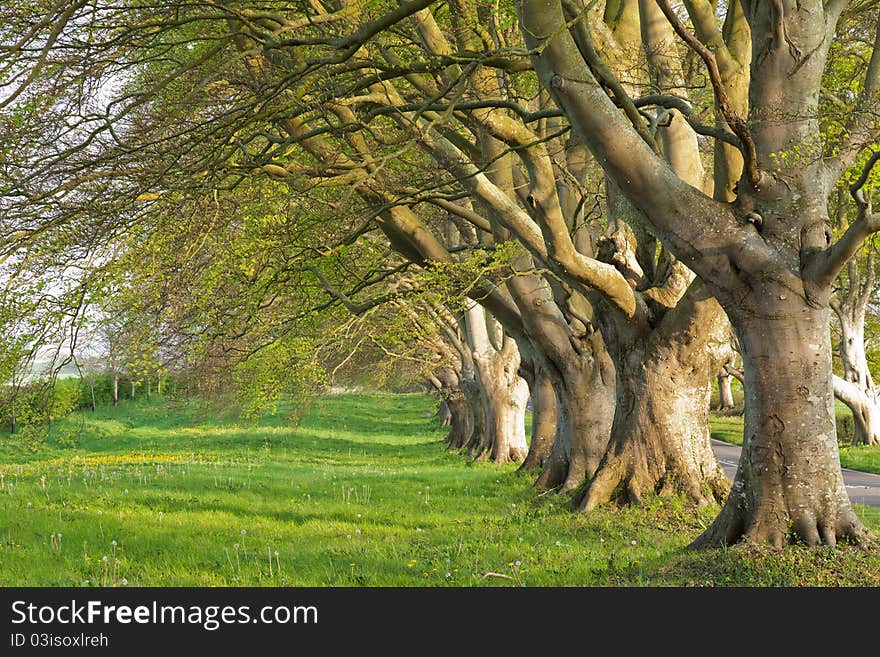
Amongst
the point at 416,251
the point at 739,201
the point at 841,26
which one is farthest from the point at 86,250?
the point at 841,26

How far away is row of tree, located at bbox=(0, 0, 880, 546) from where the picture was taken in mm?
7703

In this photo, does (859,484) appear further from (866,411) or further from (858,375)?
(858,375)

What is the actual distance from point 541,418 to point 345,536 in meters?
9.56

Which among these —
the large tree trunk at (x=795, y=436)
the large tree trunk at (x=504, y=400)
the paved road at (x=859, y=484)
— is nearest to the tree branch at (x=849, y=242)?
the large tree trunk at (x=795, y=436)

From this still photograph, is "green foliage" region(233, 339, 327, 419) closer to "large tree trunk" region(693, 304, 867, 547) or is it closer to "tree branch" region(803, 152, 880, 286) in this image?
"large tree trunk" region(693, 304, 867, 547)

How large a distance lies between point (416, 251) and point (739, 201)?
266 inches

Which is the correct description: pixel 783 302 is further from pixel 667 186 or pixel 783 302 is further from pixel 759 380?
pixel 667 186

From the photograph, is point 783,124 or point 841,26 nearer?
point 783,124

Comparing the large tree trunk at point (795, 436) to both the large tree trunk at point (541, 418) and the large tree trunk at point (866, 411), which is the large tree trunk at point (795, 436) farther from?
the large tree trunk at point (866, 411)

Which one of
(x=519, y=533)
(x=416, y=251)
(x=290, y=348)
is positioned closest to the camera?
(x=519, y=533)

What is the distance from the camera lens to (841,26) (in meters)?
11.8

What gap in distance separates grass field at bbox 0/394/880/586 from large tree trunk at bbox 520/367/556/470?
3.16ft

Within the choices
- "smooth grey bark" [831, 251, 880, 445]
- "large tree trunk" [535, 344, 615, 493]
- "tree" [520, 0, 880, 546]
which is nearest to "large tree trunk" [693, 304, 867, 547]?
"tree" [520, 0, 880, 546]

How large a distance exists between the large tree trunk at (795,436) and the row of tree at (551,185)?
0.02m
